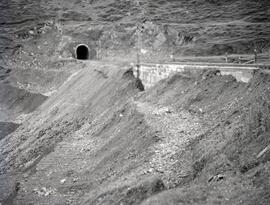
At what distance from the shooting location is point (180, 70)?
1777 centimetres

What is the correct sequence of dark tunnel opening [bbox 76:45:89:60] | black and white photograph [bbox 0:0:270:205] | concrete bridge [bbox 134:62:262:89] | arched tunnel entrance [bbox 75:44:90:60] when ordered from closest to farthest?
black and white photograph [bbox 0:0:270:205] → concrete bridge [bbox 134:62:262:89] → arched tunnel entrance [bbox 75:44:90:60] → dark tunnel opening [bbox 76:45:89:60]

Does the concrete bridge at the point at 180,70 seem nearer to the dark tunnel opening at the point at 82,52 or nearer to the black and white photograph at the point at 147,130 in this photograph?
the black and white photograph at the point at 147,130

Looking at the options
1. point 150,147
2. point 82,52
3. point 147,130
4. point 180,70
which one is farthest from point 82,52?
point 150,147

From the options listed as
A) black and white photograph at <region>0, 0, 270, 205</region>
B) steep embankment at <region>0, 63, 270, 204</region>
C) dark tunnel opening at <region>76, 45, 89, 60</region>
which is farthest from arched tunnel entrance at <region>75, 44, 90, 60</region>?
steep embankment at <region>0, 63, 270, 204</region>

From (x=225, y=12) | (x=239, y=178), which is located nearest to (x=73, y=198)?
(x=239, y=178)

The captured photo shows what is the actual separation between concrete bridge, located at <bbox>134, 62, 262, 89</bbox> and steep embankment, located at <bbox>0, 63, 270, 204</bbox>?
1.21 ft

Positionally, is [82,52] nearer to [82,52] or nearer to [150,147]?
[82,52]

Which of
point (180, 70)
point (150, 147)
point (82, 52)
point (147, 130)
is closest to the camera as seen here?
point (150, 147)

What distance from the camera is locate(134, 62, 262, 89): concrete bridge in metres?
13.7

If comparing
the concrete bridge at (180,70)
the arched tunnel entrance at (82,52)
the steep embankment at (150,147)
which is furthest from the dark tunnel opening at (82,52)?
the concrete bridge at (180,70)

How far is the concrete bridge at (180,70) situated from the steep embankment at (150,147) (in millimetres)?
369

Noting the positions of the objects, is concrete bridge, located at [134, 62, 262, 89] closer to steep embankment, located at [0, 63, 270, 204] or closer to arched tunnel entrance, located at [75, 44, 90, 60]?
steep embankment, located at [0, 63, 270, 204]

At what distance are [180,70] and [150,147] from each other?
21.6ft

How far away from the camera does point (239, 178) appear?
8.33m
